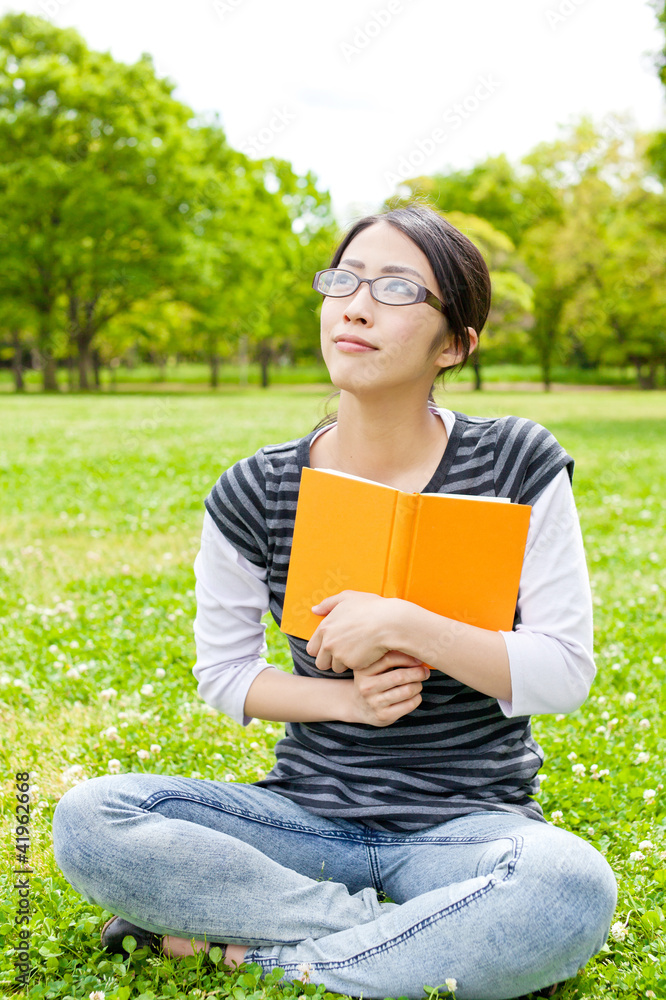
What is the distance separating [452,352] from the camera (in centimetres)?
238

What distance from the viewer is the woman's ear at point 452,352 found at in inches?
92.5

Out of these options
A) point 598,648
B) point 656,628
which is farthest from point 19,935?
point 656,628

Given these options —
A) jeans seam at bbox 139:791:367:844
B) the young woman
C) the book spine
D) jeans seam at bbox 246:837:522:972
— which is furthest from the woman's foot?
the book spine

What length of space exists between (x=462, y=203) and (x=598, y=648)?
53.0 meters

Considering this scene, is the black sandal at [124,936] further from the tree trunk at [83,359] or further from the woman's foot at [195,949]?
the tree trunk at [83,359]

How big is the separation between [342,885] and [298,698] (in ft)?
1.49

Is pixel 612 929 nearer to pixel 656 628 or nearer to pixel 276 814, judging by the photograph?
pixel 276 814

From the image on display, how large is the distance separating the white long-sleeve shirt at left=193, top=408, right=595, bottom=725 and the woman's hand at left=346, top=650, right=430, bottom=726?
225 mm

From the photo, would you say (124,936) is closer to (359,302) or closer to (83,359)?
(359,302)

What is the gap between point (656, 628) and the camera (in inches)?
192

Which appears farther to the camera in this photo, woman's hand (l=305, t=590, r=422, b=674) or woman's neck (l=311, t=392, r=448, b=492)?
woman's neck (l=311, t=392, r=448, b=492)

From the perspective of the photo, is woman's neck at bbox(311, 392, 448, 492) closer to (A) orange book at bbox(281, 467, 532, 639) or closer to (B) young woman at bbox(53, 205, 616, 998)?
(B) young woman at bbox(53, 205, 616, 998)

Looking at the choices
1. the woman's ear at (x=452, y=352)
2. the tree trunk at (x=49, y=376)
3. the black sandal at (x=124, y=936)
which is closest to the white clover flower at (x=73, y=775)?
the black sandal at (x=124, y=936)

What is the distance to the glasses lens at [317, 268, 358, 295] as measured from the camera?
2.22 m
